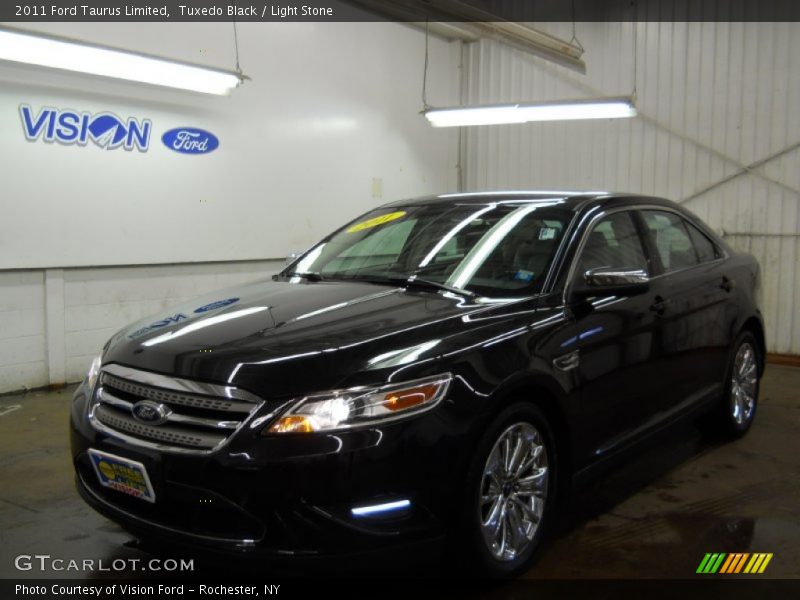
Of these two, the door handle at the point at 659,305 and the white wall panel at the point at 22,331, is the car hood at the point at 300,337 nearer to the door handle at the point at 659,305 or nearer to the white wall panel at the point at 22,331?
the door handle at the point at 659,305

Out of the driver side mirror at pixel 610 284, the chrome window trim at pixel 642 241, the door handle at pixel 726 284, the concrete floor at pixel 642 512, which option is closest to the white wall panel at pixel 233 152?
the concrete floor at pixel 642 512

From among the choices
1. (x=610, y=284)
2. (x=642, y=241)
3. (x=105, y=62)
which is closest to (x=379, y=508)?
(x=610, y=284)

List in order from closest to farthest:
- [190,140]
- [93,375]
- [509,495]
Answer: [509,495] < [93,375] < [190,140]

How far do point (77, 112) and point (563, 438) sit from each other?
4.69 metres

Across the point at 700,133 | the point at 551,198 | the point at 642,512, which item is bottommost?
the point at 642,512

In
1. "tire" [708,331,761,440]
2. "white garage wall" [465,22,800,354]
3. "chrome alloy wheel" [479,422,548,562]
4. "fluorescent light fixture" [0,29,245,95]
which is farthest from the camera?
"white garage wall" [465,22,800,354]

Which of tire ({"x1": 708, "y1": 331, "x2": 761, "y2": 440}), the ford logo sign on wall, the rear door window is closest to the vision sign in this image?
the ford logo sign on wall

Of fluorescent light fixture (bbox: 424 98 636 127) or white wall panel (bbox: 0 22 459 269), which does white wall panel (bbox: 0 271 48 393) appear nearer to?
white wall panel (bbox: 0 22 459 269)

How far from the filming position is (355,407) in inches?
87.0

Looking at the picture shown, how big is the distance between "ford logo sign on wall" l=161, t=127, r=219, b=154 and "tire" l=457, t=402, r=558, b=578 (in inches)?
192

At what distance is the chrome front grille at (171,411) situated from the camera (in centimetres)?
221

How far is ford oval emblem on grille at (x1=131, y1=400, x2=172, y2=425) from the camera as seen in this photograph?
2322 mm

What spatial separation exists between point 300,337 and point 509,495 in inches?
35.5

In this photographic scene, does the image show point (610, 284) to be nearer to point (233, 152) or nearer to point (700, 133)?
point (233, 152)
